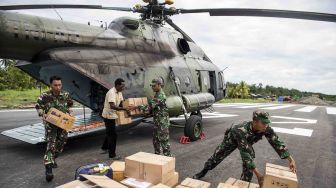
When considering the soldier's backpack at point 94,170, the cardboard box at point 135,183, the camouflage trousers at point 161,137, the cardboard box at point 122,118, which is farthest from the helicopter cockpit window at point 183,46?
the cardboard box at point 135,183

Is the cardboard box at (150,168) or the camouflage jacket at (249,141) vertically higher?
the camouflage jacket at (249,141)

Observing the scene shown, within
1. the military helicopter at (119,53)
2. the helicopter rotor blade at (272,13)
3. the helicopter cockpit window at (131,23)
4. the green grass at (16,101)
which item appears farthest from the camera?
the green grass at (16,101)

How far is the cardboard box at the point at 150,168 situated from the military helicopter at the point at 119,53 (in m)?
3.25

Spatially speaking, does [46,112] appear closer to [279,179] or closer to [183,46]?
[279,179]

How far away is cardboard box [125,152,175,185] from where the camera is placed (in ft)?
13.3

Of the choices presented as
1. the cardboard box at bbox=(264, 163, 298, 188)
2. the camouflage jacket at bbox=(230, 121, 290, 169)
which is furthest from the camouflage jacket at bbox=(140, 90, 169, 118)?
the cardboard box at bbox=(264, 163, 298, 188)

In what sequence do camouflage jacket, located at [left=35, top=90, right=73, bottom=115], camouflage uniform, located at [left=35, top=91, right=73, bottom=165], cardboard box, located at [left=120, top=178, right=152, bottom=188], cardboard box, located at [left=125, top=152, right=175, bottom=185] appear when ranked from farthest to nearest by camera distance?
1. camouflage jacket, located at [left=35, top=90, right=73, bottom=115]
2. camouflage uniform, located at [left=35, top=91, right=73, bottom=165]
3. cardboard box, located at [left=125, top=152, right=175, bottom=185]
4. cardboard box, located at [left=120, top=178, right=152, bottom=188]

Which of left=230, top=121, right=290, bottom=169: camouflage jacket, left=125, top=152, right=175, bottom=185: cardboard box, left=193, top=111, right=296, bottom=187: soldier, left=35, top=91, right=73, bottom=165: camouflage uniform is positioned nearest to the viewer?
left=125, top=152, right=175, bottom=185: cardboard box

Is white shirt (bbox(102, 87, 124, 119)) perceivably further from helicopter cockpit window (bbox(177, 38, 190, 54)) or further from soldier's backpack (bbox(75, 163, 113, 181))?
helicopter cockpit window (bbox(177, 38, 190, 54))

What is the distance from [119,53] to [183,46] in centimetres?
336

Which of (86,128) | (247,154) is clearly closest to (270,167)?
(247,154)

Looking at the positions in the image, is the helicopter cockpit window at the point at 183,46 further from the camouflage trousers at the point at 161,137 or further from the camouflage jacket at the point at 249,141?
the camouflage jacket at the point at 249,141

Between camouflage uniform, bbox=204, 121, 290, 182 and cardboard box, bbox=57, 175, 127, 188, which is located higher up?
camouflage uniform, bbox=204, 121, 290, 182

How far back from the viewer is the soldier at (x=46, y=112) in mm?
4966
